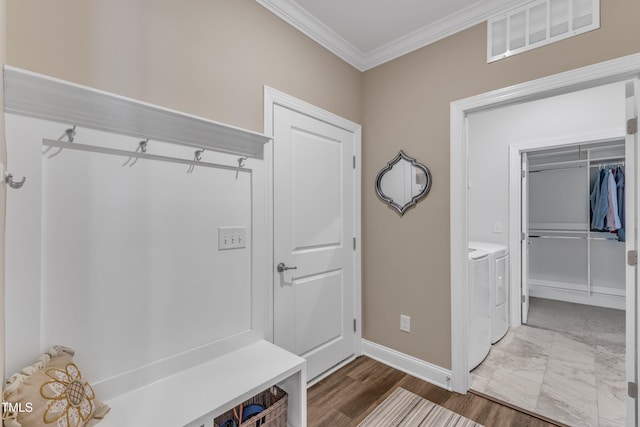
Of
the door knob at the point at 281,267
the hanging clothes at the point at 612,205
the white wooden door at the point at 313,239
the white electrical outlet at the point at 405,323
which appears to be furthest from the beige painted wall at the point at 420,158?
the hanging clothes at the point at 612,205

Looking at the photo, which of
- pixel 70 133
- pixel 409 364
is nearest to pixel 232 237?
pixel 70 133

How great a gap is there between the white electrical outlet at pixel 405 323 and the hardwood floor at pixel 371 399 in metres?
0.35

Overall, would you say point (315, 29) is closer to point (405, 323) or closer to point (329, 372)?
point (405, 323)

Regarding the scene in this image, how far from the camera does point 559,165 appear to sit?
14.0 ft

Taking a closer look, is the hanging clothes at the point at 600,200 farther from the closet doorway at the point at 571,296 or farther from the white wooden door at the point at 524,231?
the white wooden door at the point at 524,231

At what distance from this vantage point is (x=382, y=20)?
6.93 feet

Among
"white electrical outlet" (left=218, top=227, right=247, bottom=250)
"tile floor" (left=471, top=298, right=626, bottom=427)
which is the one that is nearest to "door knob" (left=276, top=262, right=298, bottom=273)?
"white electrical outlet" (left=218, top=227, right=247, bottom=250)

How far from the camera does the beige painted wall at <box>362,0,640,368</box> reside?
1.98m

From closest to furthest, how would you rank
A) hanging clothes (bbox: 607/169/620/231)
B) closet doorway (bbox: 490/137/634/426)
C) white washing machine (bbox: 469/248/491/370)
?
closet doorway (bbox: 490/137/634/426)
white washing machine (bbox: 469/248/491/370)
hanging clothes (bbox: 607/169/620/231)

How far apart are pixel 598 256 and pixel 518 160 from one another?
223cm

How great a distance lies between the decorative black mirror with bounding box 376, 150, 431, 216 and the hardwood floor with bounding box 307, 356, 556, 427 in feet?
4.33

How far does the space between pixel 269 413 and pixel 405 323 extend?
1.41 metres

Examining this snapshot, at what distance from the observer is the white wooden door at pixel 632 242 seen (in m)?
1.54

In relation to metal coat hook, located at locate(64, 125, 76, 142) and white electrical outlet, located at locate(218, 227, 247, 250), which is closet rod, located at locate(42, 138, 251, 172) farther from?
white electrical outlet, located at locate(218, 227, 247, 250)
